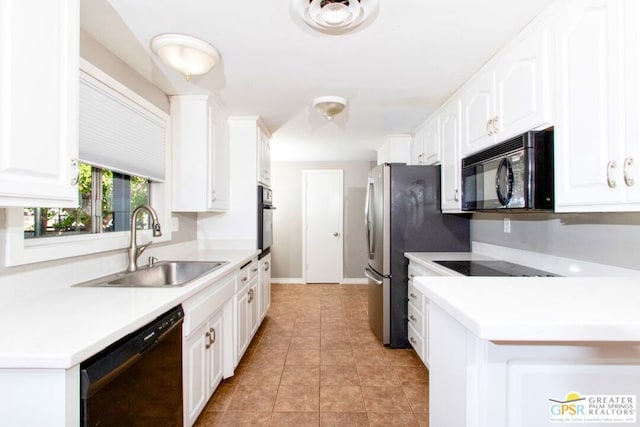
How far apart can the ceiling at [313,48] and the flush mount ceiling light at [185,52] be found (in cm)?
4

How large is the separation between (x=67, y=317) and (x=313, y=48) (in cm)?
166

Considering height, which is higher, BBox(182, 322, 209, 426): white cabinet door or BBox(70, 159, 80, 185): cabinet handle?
BBox(70, 159, 80, 185): cabinet handle

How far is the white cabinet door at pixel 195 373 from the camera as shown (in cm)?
149

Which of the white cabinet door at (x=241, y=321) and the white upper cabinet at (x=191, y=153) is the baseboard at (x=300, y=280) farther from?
the white upper cabinet at (x=191, y=153)

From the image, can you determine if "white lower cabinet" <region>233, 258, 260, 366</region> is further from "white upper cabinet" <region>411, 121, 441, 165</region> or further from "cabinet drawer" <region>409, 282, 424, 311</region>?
"white upper cabinet" <region>411, 121, 441, 165</region>

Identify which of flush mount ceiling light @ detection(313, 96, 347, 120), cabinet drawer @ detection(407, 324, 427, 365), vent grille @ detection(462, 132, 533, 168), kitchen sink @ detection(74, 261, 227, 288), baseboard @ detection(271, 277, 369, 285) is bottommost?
baseboard @ detection(271, 277, 369, 285)

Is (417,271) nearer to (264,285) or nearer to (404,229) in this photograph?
(404,229)

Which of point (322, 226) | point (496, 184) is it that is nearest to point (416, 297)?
point (496, 184)

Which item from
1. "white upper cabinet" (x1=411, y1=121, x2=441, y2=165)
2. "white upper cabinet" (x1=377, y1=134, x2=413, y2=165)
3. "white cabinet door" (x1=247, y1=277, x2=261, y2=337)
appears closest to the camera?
"white cabinet door" (x1=247, y1=277, x2=261, y2=337)

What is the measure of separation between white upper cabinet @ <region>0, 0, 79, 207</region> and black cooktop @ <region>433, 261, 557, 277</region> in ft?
6.46

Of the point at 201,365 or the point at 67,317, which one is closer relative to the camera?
the point at 67,317

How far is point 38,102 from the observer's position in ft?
3.13

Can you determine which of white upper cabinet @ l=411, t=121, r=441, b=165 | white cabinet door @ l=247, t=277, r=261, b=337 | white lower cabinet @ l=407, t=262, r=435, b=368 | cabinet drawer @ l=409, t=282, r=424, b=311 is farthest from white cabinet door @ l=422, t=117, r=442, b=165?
white cabinet door @ l=247, t=277, r=261, b=337

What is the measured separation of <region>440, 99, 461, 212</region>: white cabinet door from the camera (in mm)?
2279
